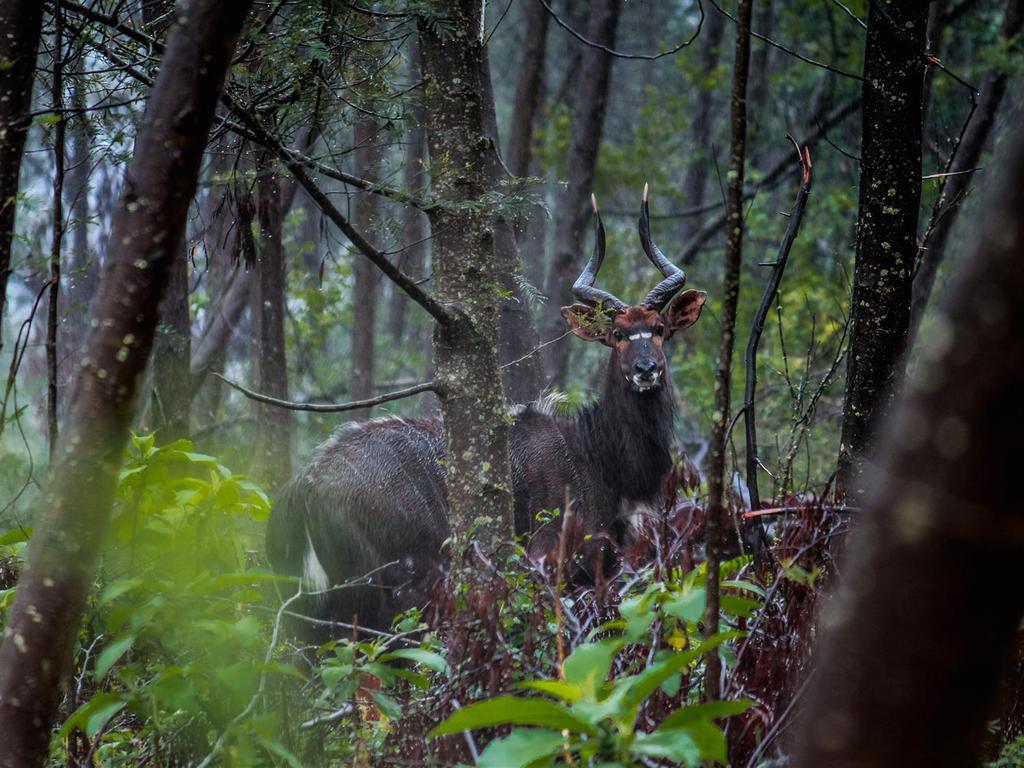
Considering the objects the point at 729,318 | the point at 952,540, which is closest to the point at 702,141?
the point at 729,318

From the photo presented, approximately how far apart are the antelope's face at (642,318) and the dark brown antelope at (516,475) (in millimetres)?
11

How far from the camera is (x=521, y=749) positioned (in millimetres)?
2088

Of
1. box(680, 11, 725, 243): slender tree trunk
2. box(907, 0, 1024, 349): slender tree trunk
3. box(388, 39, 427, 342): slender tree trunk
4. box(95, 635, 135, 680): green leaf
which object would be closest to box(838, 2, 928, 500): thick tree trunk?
box(95, 635, 135, 680): green leaf

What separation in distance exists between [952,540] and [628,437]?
21.7 feet

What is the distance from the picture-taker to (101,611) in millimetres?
3619

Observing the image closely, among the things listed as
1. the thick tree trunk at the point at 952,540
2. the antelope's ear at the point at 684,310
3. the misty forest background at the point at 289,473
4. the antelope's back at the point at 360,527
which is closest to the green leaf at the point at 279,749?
the misty forest background at the point at 289,473

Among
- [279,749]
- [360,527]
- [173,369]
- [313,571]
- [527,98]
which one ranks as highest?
[527,98]

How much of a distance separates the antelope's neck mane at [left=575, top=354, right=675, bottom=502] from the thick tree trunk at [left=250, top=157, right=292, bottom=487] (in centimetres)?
311

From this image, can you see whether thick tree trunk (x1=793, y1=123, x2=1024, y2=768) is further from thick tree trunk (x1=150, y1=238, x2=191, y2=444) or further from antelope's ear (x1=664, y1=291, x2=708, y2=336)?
thick tree trunk (x1=150, y1=238, x2=191, y2=444)

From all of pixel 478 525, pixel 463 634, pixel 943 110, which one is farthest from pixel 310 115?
pixel 943 110

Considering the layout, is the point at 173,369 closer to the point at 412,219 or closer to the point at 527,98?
the point at 412,219

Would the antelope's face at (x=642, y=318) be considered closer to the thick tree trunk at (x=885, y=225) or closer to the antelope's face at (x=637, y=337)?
the antelope's face at (x=637, y=337)

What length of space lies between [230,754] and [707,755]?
139 cm

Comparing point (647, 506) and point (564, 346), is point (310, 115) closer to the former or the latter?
point (647, 506)
